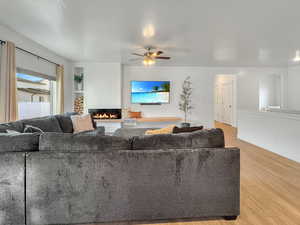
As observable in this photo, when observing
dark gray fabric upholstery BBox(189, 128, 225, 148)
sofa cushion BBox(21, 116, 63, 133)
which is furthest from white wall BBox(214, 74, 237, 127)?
dark gray fabric upholstery BBox(189, 128, 225, 148)

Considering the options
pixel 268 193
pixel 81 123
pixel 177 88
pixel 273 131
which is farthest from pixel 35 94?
pixel 273 131

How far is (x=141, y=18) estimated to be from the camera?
3162mm

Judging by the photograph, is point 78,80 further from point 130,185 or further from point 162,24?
point 130,185

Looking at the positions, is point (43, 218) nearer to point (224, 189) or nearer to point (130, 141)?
point (130, 141)

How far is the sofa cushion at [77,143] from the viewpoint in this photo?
183 centimetres

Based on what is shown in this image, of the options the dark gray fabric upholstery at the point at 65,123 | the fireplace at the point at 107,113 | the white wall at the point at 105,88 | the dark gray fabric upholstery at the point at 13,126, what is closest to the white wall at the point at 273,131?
the fireplace at the point at 107,113

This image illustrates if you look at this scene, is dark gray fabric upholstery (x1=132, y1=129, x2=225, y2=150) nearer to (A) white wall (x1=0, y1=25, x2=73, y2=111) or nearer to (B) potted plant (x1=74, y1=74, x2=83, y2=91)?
(A) white wall (x1=0, y1=25, x2=73, y2=111)

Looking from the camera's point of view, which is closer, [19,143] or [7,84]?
[19,143]

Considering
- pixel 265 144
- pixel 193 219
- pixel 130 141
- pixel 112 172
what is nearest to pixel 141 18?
pixel 130 141

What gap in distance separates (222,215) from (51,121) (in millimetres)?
3256

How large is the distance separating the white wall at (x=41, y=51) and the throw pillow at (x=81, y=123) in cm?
173

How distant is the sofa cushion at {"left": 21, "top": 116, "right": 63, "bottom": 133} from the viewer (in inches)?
132

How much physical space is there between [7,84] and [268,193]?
13.7 feet

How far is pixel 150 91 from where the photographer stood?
7.25 m
